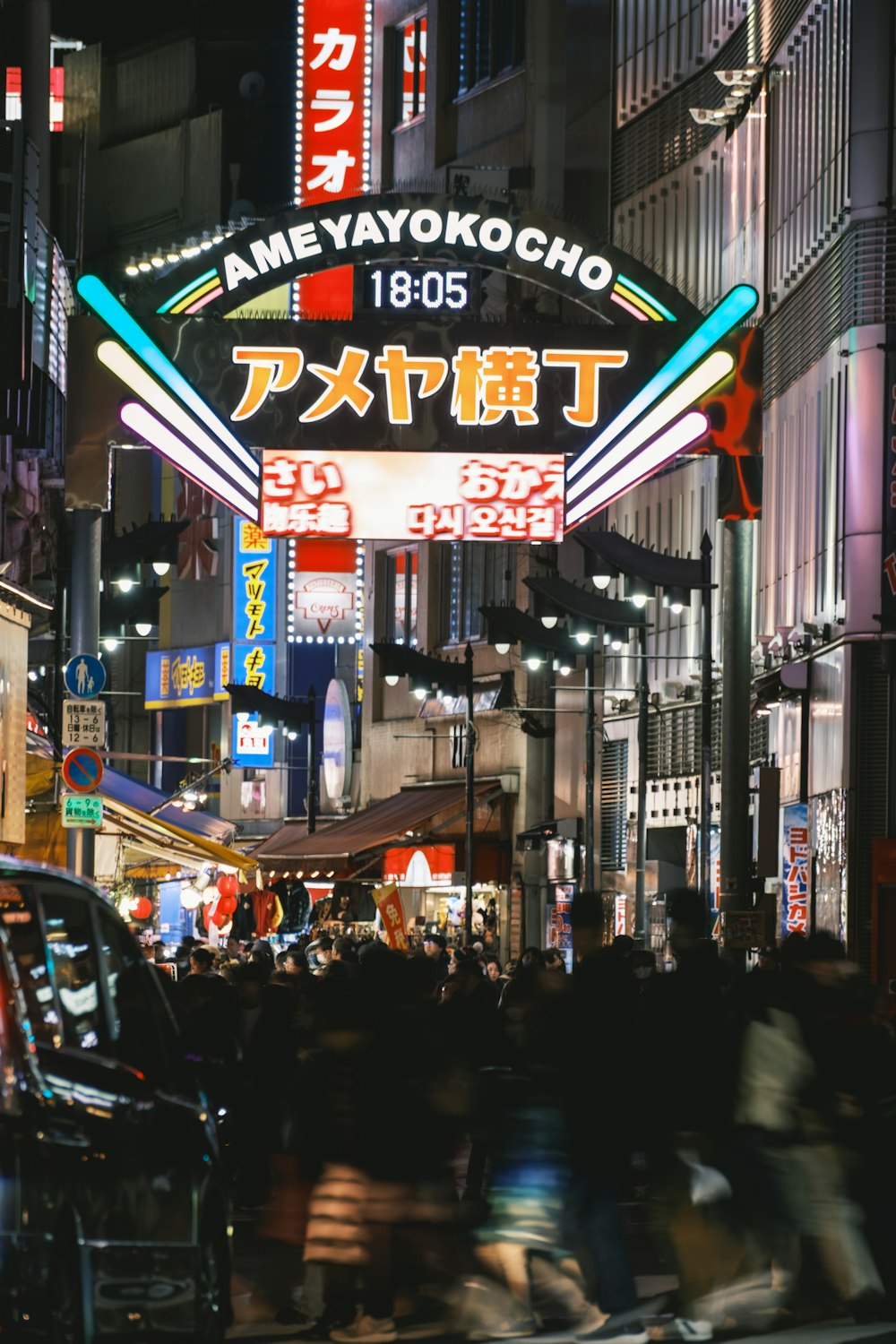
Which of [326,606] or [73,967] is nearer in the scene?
[73,967]

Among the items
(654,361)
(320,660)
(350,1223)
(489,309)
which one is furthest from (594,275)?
(320,660)

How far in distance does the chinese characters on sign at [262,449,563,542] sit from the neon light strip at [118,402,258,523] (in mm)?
357

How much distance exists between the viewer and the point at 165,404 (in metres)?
22.3

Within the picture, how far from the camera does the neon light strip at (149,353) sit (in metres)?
22.1

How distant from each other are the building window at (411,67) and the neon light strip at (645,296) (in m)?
31.4

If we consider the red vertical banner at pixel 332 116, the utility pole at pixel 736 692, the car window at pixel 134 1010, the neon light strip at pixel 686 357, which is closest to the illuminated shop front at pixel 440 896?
the red vertical banner at pixel 332 116

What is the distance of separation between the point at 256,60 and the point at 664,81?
3410 centimetres

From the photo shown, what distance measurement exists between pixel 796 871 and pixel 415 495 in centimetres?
1091

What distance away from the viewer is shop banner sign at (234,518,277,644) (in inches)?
2201

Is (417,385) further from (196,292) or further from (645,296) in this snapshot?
(645,296)

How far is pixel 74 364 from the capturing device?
875 inches

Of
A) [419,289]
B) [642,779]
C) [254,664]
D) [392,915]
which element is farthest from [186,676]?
[392,915]

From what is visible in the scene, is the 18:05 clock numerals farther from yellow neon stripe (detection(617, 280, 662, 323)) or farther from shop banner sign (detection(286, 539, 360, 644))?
yellow neon stripe (detection(617, 280, 662, 323))

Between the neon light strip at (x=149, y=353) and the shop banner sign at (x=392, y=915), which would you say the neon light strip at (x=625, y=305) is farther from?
the shop banner sign at (x=392, y=915)
